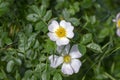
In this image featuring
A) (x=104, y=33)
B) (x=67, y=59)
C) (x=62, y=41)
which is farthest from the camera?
(x=104, y=33)

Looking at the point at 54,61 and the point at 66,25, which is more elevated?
the point at 66,25

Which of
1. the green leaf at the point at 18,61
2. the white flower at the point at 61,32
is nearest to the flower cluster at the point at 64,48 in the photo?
the white flower at the point at 61,32

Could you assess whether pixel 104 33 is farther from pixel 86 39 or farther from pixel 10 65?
pixel 10 65

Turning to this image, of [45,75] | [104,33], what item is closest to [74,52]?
[45,75]

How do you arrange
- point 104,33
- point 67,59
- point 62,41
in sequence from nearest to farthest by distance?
point 62,41
point 67,59
point 104,33

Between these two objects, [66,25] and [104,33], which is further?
[104,33]

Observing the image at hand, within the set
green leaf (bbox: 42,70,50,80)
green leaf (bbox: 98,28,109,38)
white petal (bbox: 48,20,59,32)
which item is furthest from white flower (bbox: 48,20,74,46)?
green leaf (bbox: 98,28,109,38)

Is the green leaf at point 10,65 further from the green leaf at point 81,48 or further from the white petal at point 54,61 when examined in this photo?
the green leaf at point 81,48
